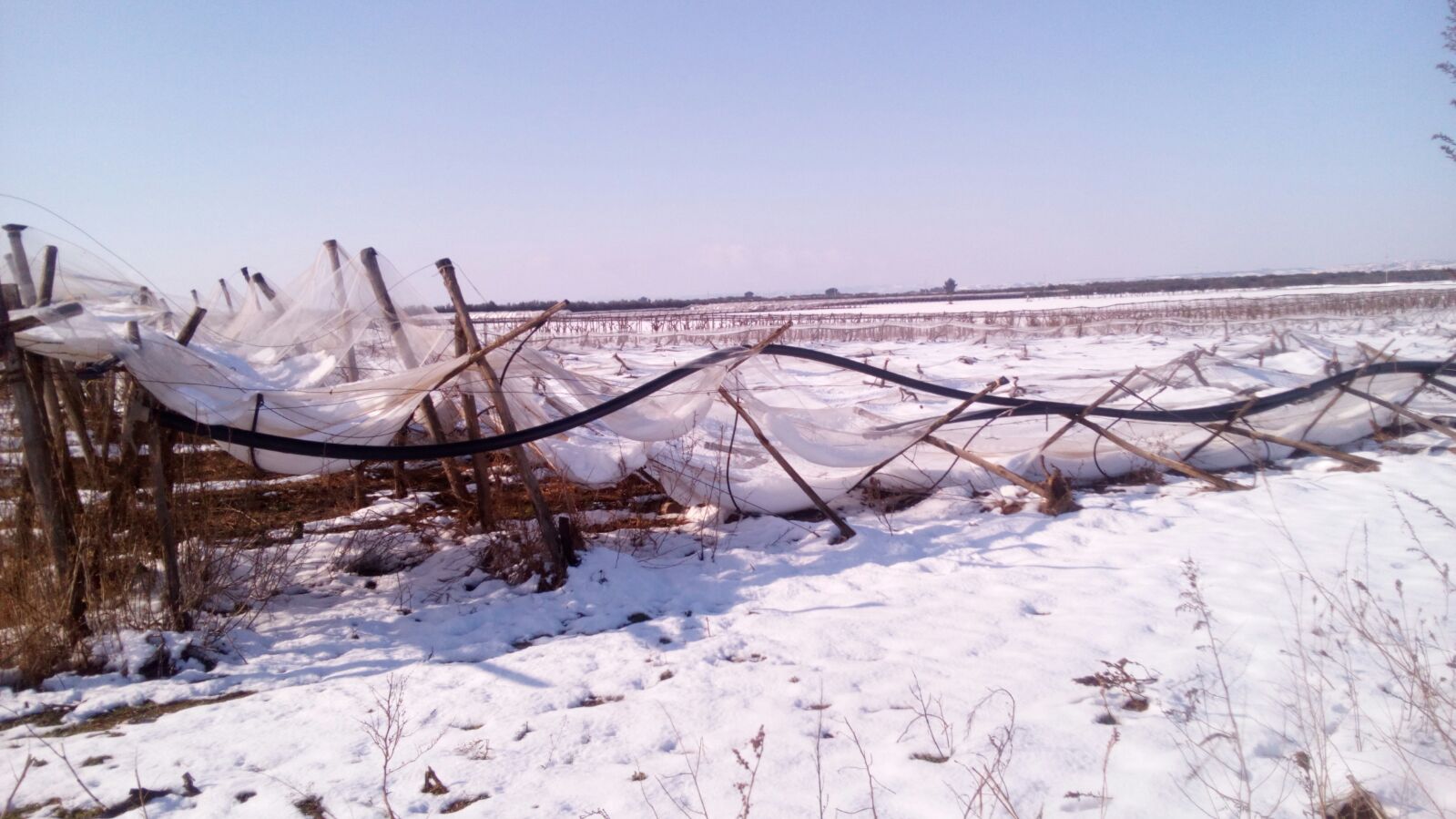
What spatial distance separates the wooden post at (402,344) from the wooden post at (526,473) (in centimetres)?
70

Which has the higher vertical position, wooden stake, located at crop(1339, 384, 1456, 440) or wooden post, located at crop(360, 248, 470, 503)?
wooden post, located at crop(360, 248, 470, 503)

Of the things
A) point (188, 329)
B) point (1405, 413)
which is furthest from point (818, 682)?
point (1405, 413)

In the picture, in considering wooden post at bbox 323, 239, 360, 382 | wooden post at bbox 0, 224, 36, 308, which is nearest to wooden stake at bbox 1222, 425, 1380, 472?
wooden post at bbox 323, 239, 360, 382

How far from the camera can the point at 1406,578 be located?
4723mm

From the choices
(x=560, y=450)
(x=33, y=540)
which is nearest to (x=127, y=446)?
(x=33, y=540)

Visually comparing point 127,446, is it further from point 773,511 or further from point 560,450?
point 773,511

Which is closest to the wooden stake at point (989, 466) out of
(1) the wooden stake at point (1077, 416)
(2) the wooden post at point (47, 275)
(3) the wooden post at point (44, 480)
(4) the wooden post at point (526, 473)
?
(1) the wooden stake at point (1077, 416)

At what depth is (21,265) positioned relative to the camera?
5.42m

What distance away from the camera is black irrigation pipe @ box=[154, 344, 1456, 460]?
489 centimetres

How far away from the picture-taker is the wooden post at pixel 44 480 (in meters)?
4.26

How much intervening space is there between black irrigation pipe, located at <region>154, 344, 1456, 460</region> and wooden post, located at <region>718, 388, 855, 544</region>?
40 cm

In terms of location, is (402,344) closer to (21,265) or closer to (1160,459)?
(21,265)

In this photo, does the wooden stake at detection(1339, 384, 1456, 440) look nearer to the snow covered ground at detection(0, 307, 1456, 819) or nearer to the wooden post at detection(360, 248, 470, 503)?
the snow covered ground at detection(0, 307, 1456, 819)

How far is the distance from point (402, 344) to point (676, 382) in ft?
7.48
